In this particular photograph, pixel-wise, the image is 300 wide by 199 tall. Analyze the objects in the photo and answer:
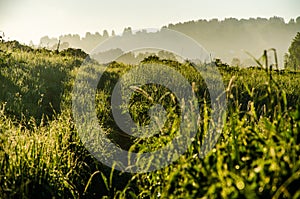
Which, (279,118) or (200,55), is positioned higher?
(200,55)

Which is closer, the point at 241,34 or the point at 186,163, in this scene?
the point at 186,163

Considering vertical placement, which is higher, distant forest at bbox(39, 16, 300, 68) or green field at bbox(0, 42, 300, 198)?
distant forest at bbox(39, 16, 300, 68)

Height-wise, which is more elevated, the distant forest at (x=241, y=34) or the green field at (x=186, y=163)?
the distant forest at (x=241, y=34)

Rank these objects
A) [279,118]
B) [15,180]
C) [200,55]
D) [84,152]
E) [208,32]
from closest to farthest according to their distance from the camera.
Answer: [279,118], [15,180], [84,152], [200,55], [208,32]

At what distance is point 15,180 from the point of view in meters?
3.28

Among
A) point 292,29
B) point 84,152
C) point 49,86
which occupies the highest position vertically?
point 292,29

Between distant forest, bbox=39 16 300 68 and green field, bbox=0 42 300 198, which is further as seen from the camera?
distant forest, bbox=39 16 300 68

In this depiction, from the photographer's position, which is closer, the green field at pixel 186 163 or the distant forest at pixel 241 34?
the green field at pixel 186 163

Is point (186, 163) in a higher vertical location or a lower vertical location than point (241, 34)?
lower

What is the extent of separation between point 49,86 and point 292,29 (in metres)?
166

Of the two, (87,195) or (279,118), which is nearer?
(279,118)

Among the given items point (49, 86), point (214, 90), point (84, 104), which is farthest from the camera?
point (49, 86)

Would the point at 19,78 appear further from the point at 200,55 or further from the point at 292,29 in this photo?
the point at 292,29

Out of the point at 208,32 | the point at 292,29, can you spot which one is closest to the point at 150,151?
the point at 292,29
